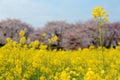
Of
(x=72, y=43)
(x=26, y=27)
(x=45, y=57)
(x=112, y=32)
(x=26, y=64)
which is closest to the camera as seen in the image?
(x=26, y=64)

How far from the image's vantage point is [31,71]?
6758 millimetres

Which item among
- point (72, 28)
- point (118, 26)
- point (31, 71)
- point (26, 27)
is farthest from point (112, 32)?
point (31, 71)

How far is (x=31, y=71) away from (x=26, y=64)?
734 mm

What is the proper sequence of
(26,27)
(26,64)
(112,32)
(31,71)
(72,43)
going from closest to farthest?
(31,71) < (26,64) < (72,43) < (112,32) < (26,27)

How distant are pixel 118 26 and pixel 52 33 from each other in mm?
3723

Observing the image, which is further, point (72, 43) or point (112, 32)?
point (112, 32)

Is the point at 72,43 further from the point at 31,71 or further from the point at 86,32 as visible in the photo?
the point at 31,71

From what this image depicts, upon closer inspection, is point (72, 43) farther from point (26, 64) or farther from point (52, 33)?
point (26, 64)

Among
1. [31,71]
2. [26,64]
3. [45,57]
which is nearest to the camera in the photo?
[31,71]

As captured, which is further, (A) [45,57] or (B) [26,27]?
(B) [26,27]

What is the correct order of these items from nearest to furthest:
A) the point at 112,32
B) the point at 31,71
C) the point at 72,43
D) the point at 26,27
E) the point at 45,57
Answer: the point at 31,71
the point at 45,57
the point at 72,43
the point at 112,32
the point at 26,27

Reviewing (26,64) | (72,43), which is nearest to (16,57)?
(26,64)

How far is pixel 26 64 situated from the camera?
24.5 ft

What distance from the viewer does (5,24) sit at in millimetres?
24078
